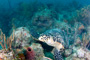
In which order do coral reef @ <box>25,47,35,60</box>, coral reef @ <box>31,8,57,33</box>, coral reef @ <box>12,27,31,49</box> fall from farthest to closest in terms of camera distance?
coral reef @ <box>31,8,57,33</box>, coral reef @ <box>12,27,31,49</box>, coral reef @ <box>25,47,35,60</box>

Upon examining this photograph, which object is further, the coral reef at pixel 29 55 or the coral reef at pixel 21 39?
the coral reef at pixel 21 39

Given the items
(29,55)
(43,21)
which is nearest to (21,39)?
(29,55)

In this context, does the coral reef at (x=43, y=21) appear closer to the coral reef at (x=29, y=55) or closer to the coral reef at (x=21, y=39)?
the coral reef at (x=21, y=39)

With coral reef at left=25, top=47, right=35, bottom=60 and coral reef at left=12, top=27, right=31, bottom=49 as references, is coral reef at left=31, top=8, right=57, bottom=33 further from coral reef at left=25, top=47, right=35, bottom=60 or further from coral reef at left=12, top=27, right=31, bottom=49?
coral reef at left=25, top=47, right=35, bottom=60

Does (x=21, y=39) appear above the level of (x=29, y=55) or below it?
above

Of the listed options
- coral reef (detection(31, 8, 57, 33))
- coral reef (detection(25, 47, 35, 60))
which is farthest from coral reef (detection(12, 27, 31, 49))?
coral reef (detection(31, 8, 57, 33))

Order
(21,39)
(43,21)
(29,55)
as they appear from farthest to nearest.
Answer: (43,21)
(21,39)
(29,55)

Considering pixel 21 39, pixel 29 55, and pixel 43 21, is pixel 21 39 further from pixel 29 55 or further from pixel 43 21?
pixel 43 21

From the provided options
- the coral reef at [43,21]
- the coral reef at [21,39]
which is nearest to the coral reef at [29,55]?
the coral reef at [21,39]

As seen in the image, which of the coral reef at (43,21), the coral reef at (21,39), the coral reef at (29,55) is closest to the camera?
the coral reef at (29,55)

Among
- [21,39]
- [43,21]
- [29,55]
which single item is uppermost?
[43,21]

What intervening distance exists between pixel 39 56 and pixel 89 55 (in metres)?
2.27

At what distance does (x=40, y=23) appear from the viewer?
8.63 metres

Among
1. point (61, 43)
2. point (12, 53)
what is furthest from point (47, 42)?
point (12, 53)
